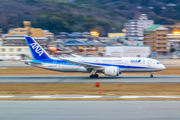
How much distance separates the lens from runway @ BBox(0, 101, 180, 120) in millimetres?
13273

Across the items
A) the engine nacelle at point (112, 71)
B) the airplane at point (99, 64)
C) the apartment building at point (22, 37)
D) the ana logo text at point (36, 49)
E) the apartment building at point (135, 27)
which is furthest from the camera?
the apartment building at point (135, 27)

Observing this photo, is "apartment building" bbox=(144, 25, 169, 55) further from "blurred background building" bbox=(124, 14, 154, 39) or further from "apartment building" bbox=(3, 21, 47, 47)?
"blurred background building" bbox=(124, 14, 154, 39)

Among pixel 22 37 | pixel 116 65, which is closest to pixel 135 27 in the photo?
pixel 22 37

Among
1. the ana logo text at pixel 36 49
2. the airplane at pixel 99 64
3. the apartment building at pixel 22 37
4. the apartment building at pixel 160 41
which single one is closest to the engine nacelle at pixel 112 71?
the airplane at pixel 99 64

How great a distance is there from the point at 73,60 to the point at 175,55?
56.3 metres

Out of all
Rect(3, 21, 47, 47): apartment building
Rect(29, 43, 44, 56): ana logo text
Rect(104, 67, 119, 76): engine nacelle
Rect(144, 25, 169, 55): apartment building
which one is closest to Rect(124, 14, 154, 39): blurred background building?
Rect(144, 25, 169, 55): apartment building

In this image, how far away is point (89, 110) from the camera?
14.6 meters

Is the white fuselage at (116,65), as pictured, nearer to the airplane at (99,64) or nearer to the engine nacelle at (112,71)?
the airplane at (99,64)

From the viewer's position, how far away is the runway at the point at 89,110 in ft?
43.5

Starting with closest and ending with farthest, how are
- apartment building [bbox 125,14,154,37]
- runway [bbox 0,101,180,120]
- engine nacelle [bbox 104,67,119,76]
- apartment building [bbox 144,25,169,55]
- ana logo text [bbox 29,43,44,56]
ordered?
runway [bbox 0,101,180,120]
engine nacelle [bbox 104,67,119,76]
ana logo text [bbox 29,43,44,56]
apartment building [bbox 144,25,169,55]
apartment building [bbox 125,14,154,37]

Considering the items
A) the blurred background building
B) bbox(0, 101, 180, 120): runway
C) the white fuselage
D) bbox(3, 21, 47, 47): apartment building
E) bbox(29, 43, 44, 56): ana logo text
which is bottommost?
bbox(0, 101, 180, 120): runway

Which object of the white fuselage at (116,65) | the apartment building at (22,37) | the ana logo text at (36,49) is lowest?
the white fuselage at (116,65)

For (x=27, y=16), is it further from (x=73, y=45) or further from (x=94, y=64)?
(x=94, y=64)

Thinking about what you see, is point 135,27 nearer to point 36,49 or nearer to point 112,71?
point 36,49
